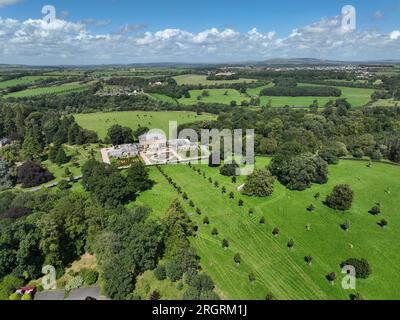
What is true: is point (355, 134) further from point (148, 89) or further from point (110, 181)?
point (148, 89)

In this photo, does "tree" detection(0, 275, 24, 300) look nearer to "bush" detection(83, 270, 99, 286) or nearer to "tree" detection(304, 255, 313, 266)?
"bush" detection(83, 270, 99, 286)

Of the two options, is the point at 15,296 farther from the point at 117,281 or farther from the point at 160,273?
the point at 160,273

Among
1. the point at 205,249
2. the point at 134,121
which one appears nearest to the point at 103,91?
the point at 134,121

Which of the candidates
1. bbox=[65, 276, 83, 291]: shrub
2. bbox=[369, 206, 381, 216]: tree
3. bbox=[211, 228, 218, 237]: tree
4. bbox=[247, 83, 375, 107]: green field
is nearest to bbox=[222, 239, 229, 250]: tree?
bbox=[211, 228, 218, 237]: tree

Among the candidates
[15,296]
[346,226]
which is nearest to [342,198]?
[346,226]
